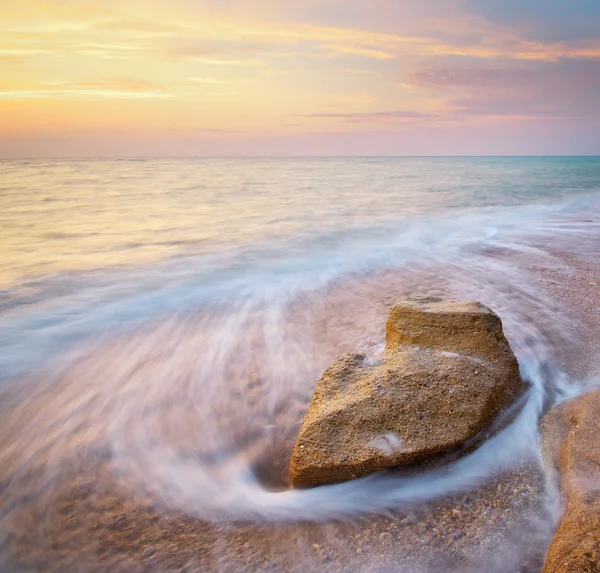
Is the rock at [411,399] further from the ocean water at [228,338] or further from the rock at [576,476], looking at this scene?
the rock at [576,476]

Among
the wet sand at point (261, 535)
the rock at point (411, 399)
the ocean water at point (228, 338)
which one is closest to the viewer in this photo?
the wet sand at point (261, 535)

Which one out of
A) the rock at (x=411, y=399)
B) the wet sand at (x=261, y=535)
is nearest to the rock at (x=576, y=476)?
the wet sand at (x=261, y=535)

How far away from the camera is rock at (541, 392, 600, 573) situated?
62.2 inches

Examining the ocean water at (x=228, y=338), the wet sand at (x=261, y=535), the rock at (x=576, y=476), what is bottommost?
the ocean water at (x=228, y=338)

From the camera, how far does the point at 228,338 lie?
14.9ft

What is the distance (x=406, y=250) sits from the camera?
320 inches

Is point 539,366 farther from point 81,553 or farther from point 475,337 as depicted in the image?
point 81,553

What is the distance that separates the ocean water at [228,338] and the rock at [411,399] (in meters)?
0.13

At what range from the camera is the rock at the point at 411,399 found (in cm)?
237

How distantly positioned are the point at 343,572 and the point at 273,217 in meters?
11.0

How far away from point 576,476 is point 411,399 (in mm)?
843

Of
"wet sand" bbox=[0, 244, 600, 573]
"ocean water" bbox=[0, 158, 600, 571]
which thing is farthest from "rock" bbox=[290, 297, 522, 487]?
"wet sand" bbox=[0, 244, 600, 573]

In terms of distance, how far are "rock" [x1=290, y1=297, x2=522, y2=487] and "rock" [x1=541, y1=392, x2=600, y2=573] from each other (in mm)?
330

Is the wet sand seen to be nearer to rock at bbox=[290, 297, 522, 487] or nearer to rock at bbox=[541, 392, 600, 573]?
rock at bbox=[541, 392, 600, 573]
